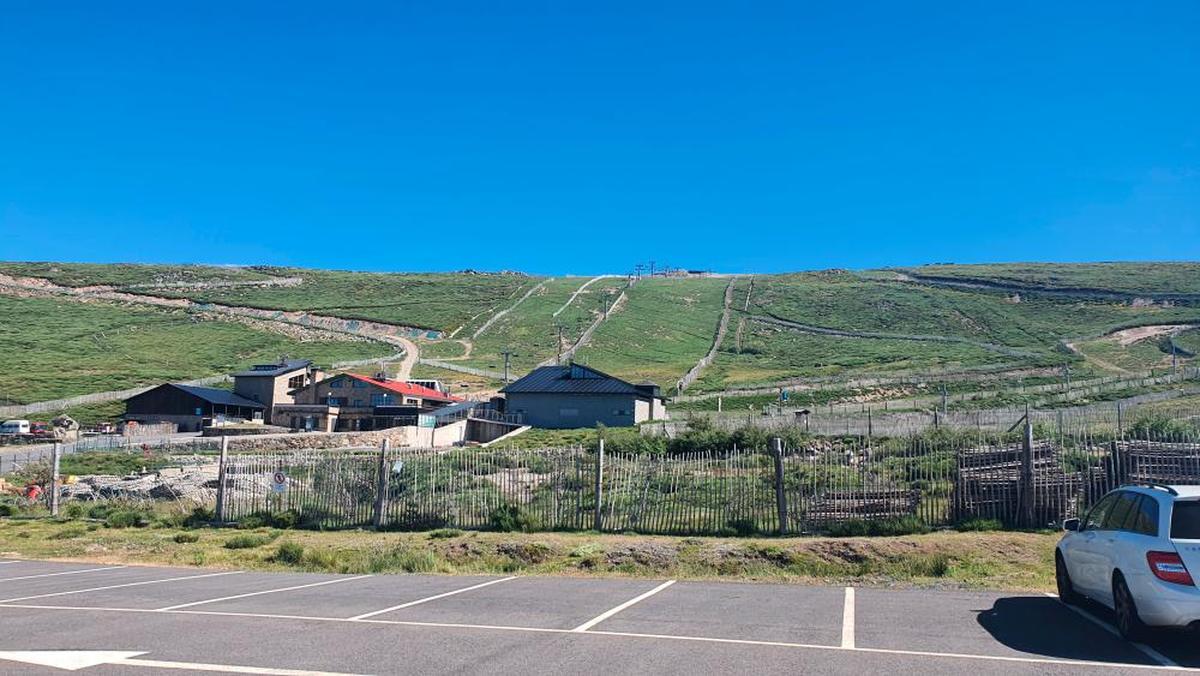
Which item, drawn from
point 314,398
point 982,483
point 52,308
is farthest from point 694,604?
point 52,308

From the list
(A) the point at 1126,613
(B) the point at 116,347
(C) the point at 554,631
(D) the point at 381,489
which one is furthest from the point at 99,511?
(B) the point at 116,347

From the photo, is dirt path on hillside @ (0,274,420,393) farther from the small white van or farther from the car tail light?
the car tail light

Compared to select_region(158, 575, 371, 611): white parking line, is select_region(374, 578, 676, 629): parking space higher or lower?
higher

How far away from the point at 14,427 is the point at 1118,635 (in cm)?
6619

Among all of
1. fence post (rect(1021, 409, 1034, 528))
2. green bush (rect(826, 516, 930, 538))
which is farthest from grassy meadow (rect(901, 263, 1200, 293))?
green bush (rect(826, 516, 930, 538))

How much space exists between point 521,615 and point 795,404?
6001cm

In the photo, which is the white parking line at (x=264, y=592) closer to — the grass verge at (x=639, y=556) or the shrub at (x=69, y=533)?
the grass verge at (x=639, y=556)

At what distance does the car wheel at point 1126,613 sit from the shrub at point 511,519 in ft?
38.3

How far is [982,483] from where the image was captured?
651 inches

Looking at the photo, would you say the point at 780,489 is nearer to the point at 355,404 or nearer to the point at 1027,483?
the point at 1027,483

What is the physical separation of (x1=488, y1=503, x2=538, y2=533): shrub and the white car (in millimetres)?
11033

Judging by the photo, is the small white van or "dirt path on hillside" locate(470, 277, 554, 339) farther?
"dirt path on hillside" locate(470, 277, 554, 339)

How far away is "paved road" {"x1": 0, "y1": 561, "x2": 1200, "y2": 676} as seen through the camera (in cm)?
765

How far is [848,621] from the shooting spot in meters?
9.65
